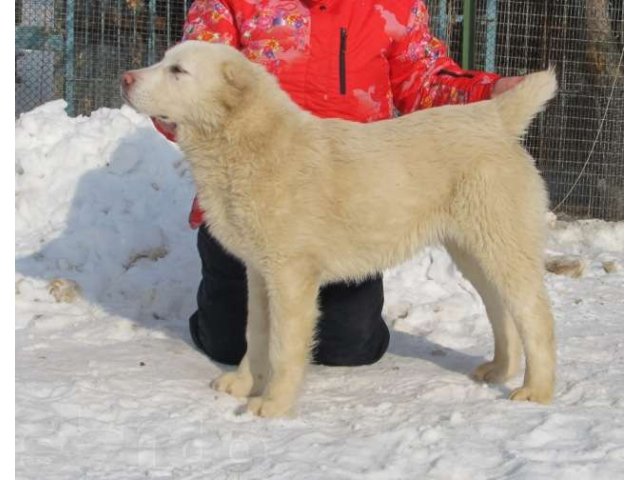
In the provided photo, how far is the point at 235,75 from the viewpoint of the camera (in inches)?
128

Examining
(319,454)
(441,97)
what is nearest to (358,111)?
(441,97)

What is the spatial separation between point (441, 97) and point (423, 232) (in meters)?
0.81

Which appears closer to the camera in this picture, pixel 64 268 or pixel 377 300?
pixel 377 300

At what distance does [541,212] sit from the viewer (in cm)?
345

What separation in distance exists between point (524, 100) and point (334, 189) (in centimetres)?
82

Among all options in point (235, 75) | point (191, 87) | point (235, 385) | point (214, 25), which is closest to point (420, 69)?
point (214, 25)

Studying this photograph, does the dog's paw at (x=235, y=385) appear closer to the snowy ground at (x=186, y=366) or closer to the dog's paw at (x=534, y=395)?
the snowy ground at (x=186, y=366)

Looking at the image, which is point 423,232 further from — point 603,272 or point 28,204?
point 28,204

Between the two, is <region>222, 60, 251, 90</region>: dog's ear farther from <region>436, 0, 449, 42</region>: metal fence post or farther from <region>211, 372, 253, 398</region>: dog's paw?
<region>436, 0, 449, 42</region>: metal fence post

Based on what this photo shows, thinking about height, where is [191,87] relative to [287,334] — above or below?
above

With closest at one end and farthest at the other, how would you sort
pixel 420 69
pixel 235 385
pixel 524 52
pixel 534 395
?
1. pixel 534 395
2. pixel 235 385
3. pixel 420 69
4. pixel 524 52


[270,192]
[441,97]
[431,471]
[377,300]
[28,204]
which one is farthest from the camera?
[28,204]

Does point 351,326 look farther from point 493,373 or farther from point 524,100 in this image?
point 524,100

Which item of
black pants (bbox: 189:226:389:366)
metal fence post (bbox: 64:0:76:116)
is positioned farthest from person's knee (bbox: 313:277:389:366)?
metal fence post (bbox: 64:0:76:116)
